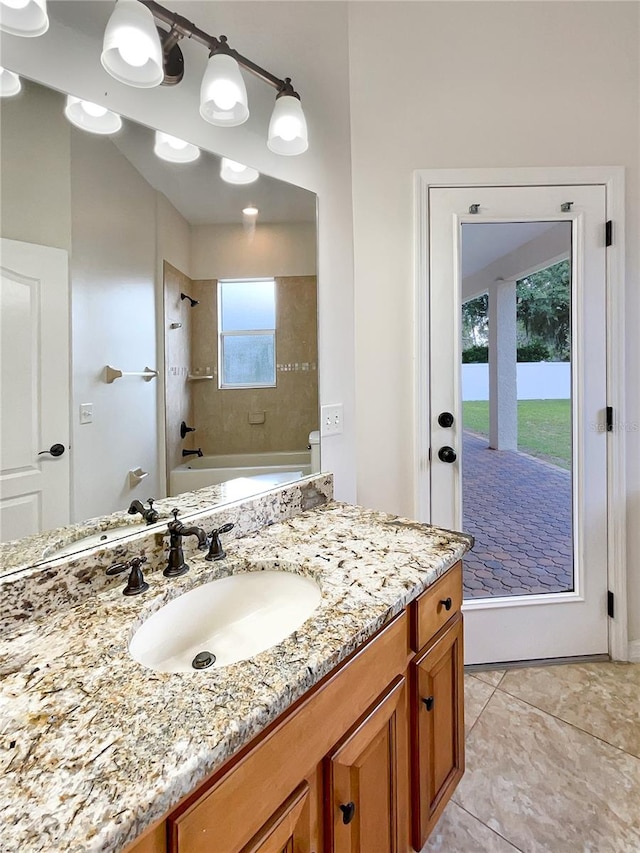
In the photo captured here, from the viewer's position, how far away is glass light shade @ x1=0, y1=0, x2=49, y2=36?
0.82 metres

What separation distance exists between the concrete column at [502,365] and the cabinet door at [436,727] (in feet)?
3.21

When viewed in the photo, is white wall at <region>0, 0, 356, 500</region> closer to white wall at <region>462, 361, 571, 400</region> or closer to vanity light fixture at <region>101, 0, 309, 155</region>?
vanity light fixture at <region>101, 0, 309, 155</region>

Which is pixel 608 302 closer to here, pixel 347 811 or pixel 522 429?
pixel 522 429

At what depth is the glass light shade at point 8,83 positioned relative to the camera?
31.6 inches

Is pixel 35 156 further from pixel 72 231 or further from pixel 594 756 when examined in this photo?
pixel 594 756

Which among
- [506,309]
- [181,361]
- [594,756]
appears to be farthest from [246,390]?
[594,756]

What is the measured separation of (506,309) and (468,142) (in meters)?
0.74

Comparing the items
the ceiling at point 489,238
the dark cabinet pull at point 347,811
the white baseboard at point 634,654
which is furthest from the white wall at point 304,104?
the white baseboard at point 634,654

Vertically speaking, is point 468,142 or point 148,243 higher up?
point 468,142

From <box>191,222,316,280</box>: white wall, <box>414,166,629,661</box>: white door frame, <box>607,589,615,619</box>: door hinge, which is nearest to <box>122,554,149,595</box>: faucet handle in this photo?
<box>191,222,316,280</box>: white wall

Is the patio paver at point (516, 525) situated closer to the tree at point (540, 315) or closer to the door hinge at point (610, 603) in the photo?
the door hinge at point (610, 603)

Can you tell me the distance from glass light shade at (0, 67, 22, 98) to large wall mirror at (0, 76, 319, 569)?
12mm

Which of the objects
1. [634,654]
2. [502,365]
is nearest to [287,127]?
[502,365]

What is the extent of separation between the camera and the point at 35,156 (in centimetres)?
83
